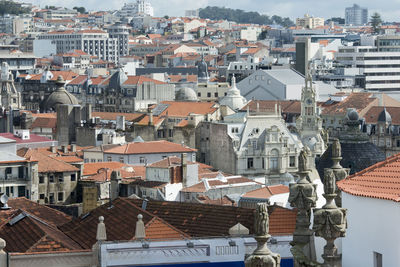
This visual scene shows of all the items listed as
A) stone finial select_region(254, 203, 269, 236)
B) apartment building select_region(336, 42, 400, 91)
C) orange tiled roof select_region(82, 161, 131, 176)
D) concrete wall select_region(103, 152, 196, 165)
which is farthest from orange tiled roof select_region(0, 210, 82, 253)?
apartment building select_region(336, 42, 400, 91)

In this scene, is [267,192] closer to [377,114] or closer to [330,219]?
[330,219]

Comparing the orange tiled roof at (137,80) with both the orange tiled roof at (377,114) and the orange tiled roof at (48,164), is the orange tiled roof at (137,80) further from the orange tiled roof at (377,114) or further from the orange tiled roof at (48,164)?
the orange tiled roof at (48,164)

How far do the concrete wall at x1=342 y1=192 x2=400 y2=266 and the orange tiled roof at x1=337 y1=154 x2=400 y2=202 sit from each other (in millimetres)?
101

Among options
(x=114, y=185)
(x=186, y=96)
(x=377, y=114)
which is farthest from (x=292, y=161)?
(x=186, y=96)

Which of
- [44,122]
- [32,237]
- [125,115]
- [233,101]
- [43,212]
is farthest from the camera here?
[233,101]

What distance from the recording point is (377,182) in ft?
56.2

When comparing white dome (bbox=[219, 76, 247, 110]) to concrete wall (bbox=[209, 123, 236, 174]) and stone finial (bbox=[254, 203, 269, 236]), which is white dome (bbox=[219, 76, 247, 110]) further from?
stone finial (bbox=[254, 203, 269, 236])

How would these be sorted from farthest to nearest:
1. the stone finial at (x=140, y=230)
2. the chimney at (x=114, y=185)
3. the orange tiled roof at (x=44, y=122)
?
the orange tiled roof at (x=44, y=122), the chimney at (x=114, y=185), the stone finial at (x=140, y=230)

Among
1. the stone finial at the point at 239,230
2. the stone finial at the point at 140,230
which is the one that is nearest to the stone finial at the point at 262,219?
the stone finial at the point at 140,230

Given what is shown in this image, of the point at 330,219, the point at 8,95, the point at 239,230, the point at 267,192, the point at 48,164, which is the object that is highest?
the point at 330,219

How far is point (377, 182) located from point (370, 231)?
1006 mm

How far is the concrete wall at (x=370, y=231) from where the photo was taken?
15.9 metres

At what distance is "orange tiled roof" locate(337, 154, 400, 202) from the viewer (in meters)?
16.5

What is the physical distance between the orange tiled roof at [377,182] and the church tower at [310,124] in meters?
70.8
